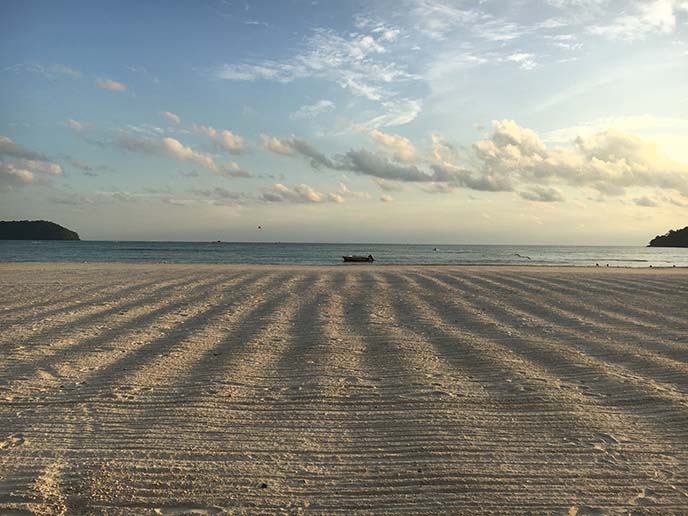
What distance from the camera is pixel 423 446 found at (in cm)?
316

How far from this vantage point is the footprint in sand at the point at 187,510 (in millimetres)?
2416

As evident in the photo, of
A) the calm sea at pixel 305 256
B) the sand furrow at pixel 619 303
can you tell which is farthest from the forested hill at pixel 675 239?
the sand furrow at pixel 619 303

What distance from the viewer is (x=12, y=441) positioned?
3.14 meters

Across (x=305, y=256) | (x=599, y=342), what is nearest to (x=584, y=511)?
(x=599, y=342)

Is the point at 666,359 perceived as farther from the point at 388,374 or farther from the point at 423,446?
the point at 423,446

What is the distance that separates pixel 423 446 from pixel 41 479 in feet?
7.49

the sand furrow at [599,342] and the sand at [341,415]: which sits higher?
the sand furrow at [599,342]

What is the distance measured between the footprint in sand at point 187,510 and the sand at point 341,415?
19mm

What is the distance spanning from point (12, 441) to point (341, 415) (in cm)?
223

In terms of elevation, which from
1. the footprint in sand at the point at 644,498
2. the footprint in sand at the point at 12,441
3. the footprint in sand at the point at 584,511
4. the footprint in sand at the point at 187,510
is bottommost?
Result: the footprint in sand at the point at 187,510

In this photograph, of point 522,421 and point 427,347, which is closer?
point 522,421

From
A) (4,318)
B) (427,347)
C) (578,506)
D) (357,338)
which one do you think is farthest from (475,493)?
(4,318)

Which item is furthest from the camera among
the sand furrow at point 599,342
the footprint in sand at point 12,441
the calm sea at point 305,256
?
the calm sea at point 305,256

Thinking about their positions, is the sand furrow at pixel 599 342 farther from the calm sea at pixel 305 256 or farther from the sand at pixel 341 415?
the calm sea at pixel 305 256
